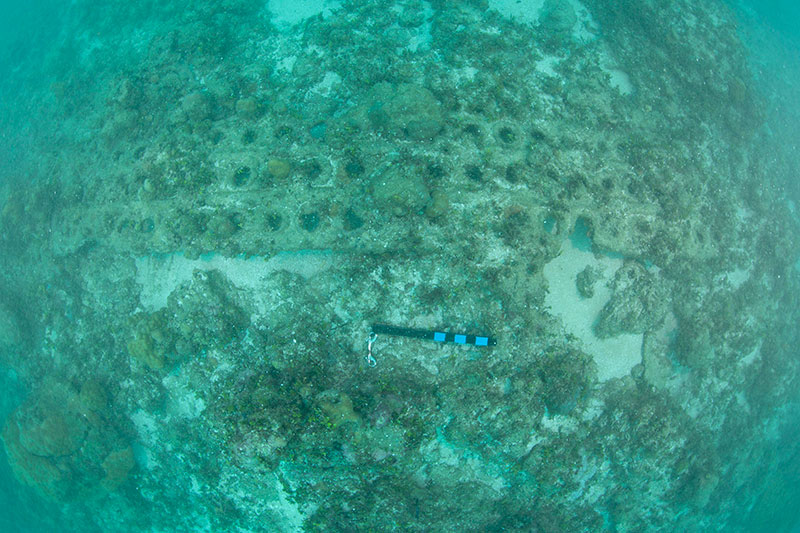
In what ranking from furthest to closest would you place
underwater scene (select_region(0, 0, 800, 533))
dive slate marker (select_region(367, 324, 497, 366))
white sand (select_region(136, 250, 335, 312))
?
white sand (select_region(136, 250, 335, 312)) → underwater scene (select_region(0, 0, 800, 533)) → dive slate marker (select_region(367, 324, 497, 366))

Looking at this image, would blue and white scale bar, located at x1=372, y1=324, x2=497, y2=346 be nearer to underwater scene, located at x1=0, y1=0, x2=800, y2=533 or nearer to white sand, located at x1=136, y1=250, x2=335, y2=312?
underwater scene, located at x1=0, y1=0, x2=800, y2=533

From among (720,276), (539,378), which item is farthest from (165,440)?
(720,276)

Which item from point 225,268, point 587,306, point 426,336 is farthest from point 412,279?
point 225,268

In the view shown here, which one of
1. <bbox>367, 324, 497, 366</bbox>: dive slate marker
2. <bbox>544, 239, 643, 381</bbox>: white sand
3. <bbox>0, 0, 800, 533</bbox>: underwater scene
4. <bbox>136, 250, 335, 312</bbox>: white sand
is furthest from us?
<bbox>544, 239, 643, 381</bbox>: white sand

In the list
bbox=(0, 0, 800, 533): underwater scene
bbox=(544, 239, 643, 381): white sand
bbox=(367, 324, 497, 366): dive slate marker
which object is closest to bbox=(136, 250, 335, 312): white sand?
bbox=(0, 0, 800, 533): underwater scene

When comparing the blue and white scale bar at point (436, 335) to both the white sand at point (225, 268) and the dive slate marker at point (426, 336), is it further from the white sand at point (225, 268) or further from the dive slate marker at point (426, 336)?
the white sand at point (225, 268)

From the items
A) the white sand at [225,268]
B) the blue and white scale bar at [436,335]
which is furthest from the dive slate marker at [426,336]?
the white sand at [225,268]

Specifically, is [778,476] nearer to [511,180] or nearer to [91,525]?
→ [511,180]

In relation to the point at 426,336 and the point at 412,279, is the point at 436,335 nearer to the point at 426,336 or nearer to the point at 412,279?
the point at 426,336
